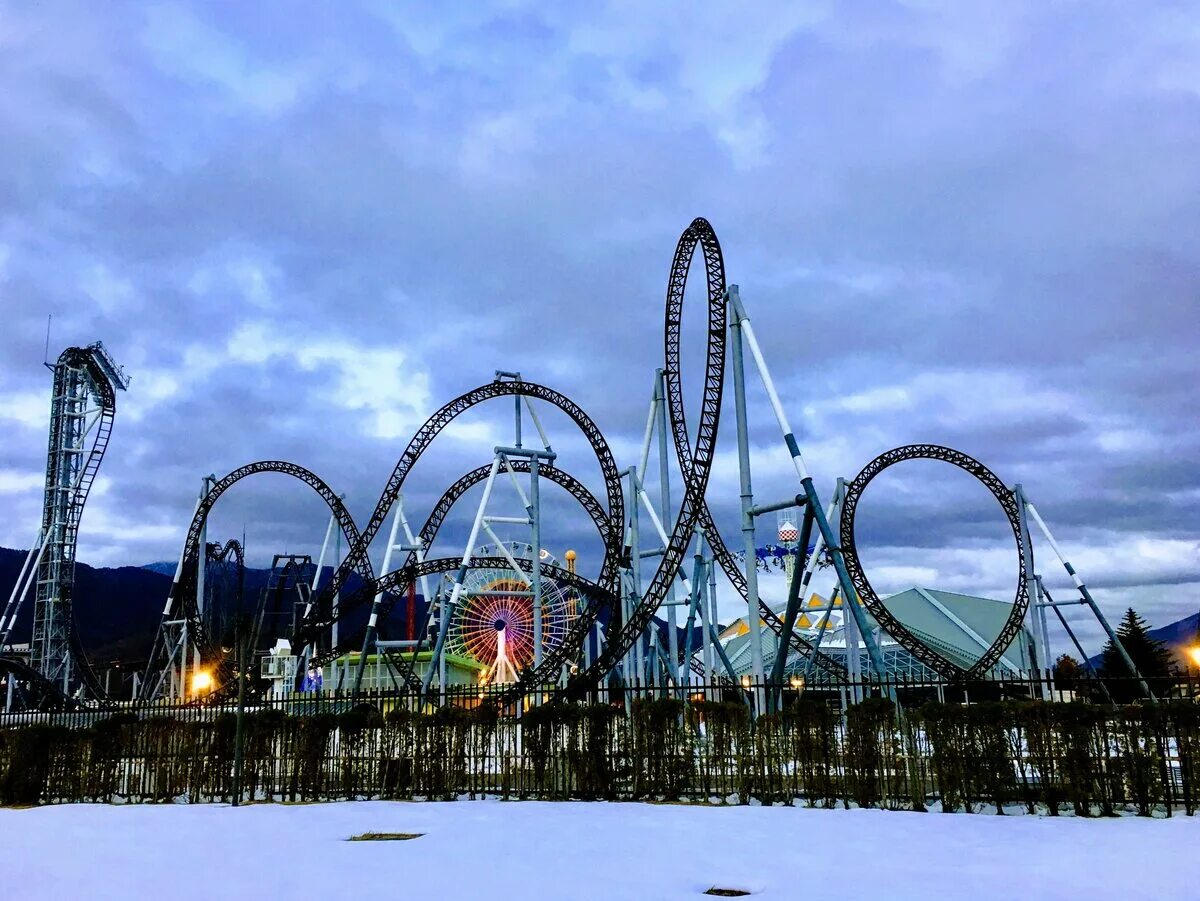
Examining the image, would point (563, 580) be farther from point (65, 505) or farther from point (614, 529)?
point (65, 505)

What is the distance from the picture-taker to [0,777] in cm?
1284

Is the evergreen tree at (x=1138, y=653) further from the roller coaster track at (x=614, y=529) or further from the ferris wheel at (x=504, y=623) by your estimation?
the ferris wheel at (x=504, y=623)

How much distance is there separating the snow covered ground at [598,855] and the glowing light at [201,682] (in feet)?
78.1

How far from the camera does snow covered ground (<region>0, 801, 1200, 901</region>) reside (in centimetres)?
639

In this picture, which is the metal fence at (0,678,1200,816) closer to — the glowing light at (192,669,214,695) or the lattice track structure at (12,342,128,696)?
the glowing light at (192,669,214,695)

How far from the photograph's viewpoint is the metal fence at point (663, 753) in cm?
967

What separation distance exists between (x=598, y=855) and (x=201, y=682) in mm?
30974

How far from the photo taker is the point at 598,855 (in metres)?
7.73

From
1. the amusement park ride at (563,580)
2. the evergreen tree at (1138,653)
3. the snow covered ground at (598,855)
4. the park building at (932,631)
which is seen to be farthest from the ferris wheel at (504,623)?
the snow covered ground at (598,855)

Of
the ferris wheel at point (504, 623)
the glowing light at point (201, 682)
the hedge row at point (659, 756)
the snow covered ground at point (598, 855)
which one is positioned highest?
the ferris wheel at point (504, 623)

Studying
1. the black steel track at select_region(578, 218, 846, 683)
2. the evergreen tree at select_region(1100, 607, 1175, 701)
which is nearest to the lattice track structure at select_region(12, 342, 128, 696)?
the black steel track at select_region(578, 218, 846, 683)

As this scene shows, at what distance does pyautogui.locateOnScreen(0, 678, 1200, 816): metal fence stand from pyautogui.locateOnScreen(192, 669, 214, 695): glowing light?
20749 mm

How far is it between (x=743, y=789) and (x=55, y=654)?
4258cm

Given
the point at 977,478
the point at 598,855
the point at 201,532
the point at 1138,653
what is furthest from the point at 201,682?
the point at 1138,653
